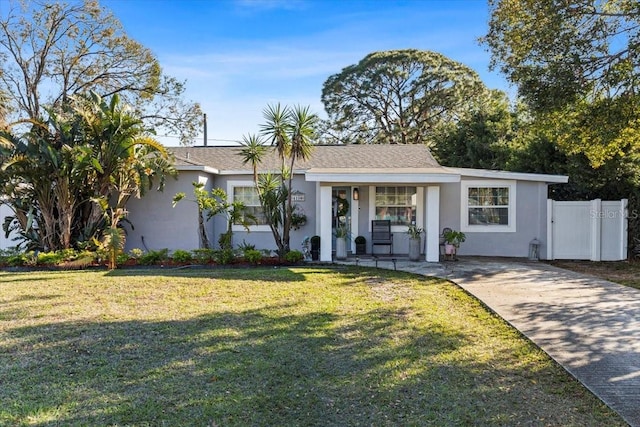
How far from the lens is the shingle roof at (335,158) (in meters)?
14.3

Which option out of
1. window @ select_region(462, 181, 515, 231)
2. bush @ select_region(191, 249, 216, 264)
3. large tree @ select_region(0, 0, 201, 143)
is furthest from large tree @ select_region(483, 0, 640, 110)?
large tree @ select_region(0, 0, 201, 143)

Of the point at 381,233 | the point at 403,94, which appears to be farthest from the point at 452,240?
the point at 403,94

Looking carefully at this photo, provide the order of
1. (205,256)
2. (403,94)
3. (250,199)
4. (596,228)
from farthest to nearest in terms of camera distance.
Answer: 1. (403,94)
2. (250,199)
3. (596,228)
4. (205,256)

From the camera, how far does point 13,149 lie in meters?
11.2

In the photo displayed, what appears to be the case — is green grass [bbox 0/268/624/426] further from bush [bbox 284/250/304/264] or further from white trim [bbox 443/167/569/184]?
white trim [bbox 443/167/569/184]

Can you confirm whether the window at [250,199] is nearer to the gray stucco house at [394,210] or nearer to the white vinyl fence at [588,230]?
the gray stucco house at [394,210]

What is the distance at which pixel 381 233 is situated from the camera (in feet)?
43.9

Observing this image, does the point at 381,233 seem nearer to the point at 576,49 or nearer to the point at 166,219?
the point at 166,219

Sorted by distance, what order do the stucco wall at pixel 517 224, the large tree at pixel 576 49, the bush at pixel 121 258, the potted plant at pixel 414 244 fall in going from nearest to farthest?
the large tree at pixel 576 49 → the bush at pixel 121 258 → the potted plant at pixel 414 244 → the stucco wall at pixel 517 224

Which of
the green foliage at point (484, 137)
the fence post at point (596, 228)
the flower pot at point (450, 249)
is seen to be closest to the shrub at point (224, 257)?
the flower pot at point (450, 249)

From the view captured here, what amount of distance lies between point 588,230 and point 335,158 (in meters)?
8.04

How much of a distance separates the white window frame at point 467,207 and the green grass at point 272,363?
6.12 m

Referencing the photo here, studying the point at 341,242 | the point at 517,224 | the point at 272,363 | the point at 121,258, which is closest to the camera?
the point at 272,363

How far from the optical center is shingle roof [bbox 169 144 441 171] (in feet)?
47.0
